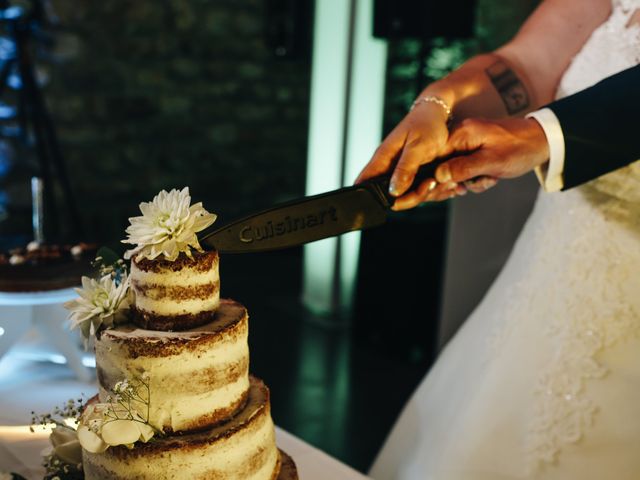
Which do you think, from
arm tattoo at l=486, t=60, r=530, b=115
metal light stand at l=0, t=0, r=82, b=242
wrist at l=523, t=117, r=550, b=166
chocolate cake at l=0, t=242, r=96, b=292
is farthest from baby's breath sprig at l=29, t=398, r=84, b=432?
metal light stand at l=0, t=0, r=82, b=242

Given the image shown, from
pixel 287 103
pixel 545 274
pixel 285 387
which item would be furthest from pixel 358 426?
pixel 287 103

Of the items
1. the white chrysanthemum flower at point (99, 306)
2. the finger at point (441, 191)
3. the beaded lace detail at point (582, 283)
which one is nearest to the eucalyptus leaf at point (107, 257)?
the white chrysanthemum flower at point (99, 306)

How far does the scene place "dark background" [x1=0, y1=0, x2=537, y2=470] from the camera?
13.6ft

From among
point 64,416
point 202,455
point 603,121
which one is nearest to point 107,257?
point 64,416

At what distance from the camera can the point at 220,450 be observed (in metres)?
1.05

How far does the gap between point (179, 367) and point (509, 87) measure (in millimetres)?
1085

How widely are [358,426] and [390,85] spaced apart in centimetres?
201

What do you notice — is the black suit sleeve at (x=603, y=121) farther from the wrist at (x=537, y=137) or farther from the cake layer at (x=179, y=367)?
the cake layer at (x=179, y=367)

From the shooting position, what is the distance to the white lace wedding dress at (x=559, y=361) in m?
1.52

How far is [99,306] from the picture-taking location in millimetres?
1072

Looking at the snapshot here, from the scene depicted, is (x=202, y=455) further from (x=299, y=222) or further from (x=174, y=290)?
(x=299, y=222)

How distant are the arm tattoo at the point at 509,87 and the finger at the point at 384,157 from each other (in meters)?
0.46

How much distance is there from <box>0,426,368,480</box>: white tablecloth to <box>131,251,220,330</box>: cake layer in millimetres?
433

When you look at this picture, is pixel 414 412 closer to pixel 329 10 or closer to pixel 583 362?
pixel 583 362
